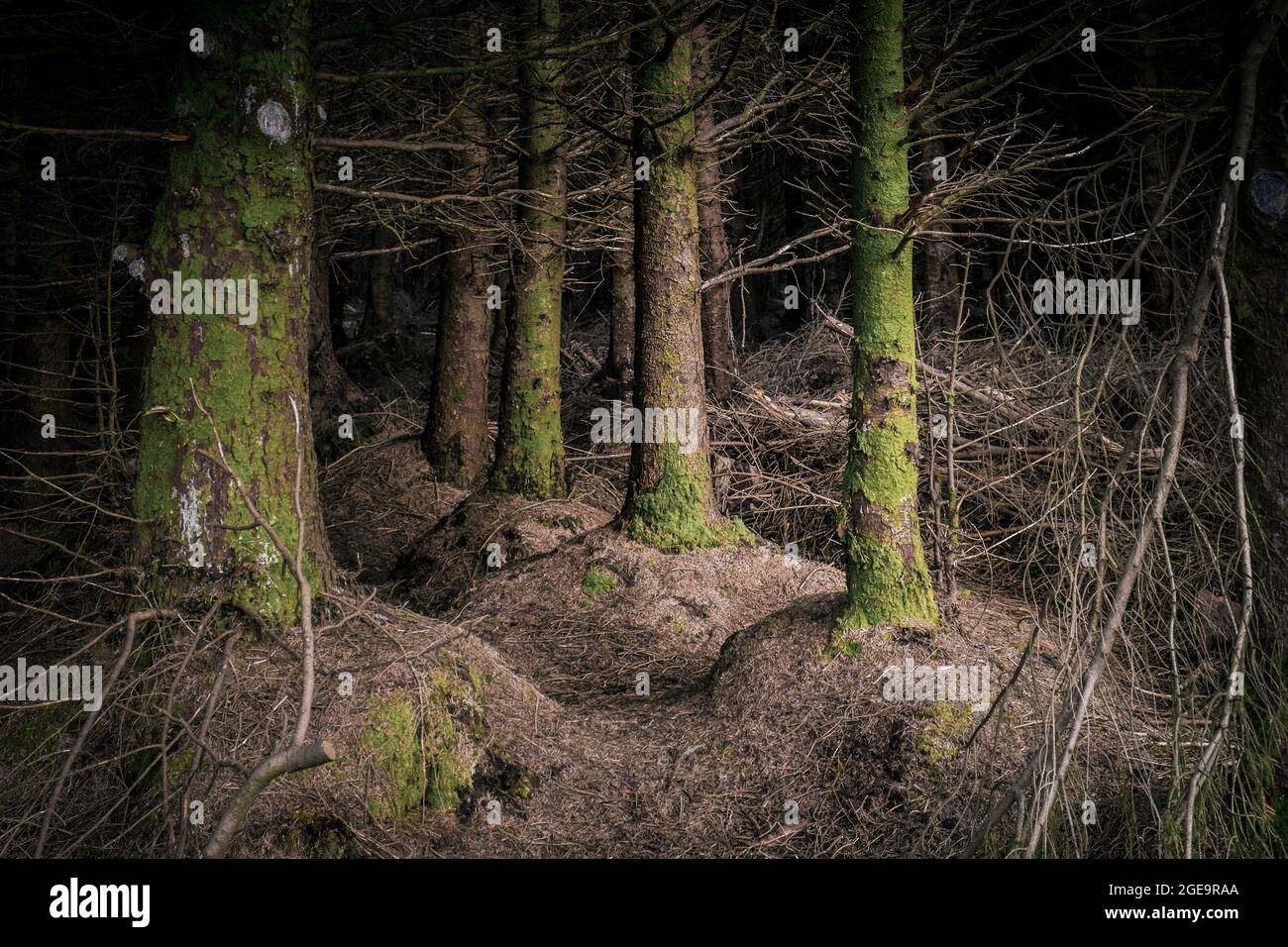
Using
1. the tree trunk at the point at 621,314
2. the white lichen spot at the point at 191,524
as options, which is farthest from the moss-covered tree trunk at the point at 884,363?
the tree trunk at the point at 621,314

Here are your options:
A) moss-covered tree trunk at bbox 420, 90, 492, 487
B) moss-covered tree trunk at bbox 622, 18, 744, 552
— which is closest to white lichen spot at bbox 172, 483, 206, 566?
moss-covered tree trunk at bbox 622, 18, 744, 552

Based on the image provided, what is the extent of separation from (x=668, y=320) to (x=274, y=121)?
3860mm

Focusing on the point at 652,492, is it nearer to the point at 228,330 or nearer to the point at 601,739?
the point at 601,739

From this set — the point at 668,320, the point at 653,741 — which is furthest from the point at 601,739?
the point at 668,320

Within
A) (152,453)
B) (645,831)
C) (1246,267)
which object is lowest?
(645,831)

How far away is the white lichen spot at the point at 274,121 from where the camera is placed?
221 inches

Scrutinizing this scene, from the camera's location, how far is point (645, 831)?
5.77 m

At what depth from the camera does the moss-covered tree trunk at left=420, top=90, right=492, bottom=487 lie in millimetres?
11672

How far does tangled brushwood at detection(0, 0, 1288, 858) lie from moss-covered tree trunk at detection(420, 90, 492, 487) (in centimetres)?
4

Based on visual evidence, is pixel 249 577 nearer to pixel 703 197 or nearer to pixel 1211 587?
pixel 1211 587

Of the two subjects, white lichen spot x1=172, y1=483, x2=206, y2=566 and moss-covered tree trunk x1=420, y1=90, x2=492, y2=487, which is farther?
moss-covered tree trunk x1=420, y1=90, x2=492, y2=487

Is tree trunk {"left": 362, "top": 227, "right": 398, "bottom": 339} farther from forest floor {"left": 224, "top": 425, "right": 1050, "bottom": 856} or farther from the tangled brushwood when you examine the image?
forest floor {"left": 224, "top": 425, "right": 1050, "bottom": 856}

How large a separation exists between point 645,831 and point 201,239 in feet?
12.4

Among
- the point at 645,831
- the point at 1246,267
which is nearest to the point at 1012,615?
the point at 645,831
